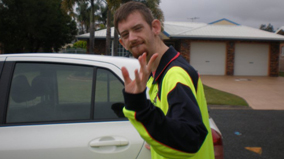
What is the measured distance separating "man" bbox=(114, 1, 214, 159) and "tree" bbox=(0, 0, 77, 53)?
23289mm

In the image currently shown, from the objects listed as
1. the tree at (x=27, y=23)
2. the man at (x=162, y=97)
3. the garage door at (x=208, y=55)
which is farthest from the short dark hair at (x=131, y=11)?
the tree at (x=27, y=23)

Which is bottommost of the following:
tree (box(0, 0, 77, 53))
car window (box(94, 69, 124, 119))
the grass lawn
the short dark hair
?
the grass lawn

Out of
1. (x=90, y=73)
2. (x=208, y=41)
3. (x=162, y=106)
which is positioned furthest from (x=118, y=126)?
(x=208, y=41)

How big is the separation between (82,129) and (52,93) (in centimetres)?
47

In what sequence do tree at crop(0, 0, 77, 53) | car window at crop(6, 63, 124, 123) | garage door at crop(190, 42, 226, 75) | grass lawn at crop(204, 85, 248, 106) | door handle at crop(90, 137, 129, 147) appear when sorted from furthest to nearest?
1. tree at crop(0, 0, 77, 53)
2. garage door at crop(190, 42, 226, 75)
3. grass lawn at crop(204, 85, 248, 106)
4. car window at crop(6, 63, 124, 123)
5. door handle at crop(90, 137, 129, 147)

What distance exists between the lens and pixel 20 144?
1.89 meters

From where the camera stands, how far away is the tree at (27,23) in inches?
856

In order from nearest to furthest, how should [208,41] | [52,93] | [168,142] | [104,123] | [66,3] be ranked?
[168,142] < [104,123] < [52,93] < [66,3] < [208,41]

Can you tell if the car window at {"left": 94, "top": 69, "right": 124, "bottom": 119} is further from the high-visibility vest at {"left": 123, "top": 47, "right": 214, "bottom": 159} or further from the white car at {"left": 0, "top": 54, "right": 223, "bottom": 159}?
the high-visibility vest at {"left": 123, "top": 47, "right": 214, "bottom": 159}

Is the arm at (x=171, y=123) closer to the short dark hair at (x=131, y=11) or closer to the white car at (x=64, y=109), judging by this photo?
the short dark hair at (x=131, y=11)

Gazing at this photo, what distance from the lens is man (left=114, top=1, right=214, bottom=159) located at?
3.05 feet

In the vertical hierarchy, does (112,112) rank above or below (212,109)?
above

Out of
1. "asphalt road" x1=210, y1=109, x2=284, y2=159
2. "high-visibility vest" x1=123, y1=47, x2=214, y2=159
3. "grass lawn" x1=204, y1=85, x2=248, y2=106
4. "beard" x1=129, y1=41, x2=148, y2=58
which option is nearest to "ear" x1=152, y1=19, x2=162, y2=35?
"beard" x1=129, y1=41, x2=148, y2=58

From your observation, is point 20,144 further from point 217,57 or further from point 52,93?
point 217,57
